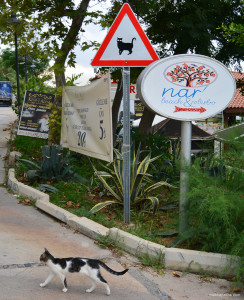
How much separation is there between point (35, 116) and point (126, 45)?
22.8 ft

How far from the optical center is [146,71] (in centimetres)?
493

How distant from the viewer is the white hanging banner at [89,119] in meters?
6.11

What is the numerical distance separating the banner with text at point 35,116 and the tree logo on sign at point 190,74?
7142 millimetres

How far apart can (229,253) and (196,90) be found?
5.94 ft

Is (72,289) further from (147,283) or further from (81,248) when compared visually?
(81,248)

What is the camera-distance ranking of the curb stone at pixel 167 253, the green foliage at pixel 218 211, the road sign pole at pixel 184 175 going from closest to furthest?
1. the green foliage at pixel 218 211
2. the curb stone at pixel 167 253
3. the road sign pole at pixel 184 175

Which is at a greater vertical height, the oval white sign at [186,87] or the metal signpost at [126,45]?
the metal signpost at [126,45]

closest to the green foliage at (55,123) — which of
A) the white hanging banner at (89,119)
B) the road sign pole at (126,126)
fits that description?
the white hanging banner at (89,119)

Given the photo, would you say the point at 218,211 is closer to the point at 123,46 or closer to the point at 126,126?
the point at 126,126

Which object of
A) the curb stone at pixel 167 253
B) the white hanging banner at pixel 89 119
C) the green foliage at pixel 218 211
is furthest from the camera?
the white hanging banner at pixel 89 119

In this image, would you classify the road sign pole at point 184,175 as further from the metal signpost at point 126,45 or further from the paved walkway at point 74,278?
the metal signpost at point 126,45

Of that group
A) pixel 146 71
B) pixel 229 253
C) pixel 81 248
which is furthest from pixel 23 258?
pixel 146 71

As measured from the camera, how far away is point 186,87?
4.96m

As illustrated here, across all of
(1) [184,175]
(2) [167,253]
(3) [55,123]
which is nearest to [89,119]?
(1) [184,175]
